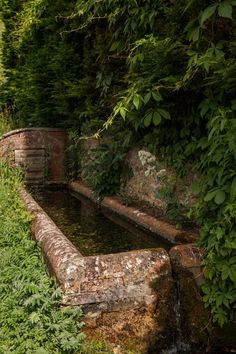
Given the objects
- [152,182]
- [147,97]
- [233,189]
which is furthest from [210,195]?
[152,182]

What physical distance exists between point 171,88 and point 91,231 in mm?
1906

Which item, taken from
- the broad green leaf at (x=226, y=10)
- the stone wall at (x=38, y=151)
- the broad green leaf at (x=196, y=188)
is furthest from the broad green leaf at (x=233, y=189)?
the stone wall at (x=38, y=151)

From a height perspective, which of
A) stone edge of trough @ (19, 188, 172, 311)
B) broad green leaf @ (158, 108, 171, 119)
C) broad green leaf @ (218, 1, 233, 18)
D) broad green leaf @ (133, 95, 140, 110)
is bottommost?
stone edge of trough @ (19, 188, 172, 311)

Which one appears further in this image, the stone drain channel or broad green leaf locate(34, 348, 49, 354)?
the stone drain channel

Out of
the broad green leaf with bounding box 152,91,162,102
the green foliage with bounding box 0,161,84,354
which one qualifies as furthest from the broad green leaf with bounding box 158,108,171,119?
the green foliage with bounding box 0,161,84,354

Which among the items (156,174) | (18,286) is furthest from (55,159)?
(18,286)

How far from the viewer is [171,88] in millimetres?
4398

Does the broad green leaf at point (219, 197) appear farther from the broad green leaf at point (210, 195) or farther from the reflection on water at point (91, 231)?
the reflection on water at point (91, 231)

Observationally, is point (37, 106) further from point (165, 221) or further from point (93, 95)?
point (165, 221)

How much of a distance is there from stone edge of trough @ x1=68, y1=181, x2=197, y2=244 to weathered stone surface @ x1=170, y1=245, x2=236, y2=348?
80cm

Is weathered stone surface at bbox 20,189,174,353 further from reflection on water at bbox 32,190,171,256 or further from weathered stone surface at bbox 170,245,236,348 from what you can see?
reflection on water at bbox 32,190,171,256

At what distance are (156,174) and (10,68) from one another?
910 cm

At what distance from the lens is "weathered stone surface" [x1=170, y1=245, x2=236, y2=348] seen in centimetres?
315

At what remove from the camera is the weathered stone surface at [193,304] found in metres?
3.15
